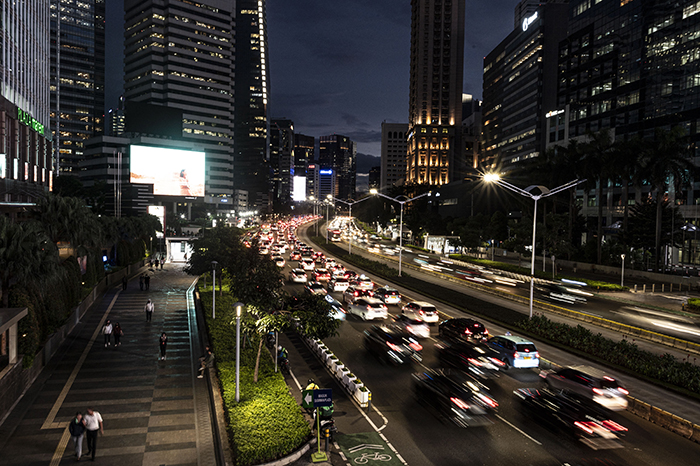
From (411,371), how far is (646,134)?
269 feet

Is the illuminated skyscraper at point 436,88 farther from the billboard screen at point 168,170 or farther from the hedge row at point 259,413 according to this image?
the hedge row at point 259,413

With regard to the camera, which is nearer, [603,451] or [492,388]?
[603,451]

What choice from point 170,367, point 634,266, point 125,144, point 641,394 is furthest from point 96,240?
point 125,144

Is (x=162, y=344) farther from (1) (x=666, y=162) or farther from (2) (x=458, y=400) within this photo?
(1) (x=666, y=162)

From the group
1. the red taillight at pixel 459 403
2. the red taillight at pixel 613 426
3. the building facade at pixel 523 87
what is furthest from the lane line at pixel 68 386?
the building facade at pixel 523 87

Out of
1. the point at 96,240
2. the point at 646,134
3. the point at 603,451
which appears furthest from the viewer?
the point at 646,134

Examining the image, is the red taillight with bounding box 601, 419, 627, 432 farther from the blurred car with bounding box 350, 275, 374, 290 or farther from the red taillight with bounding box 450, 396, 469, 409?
the blurred car with bounding box 350, 275, 374, 290

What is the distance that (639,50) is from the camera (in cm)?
8262

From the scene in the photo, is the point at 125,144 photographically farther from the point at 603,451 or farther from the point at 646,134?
the point at 603,451

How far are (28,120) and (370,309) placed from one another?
2086 inches

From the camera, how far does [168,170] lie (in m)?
109

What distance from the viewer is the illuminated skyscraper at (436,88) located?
18988cm

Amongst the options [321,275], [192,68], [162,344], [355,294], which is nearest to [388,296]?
[355,294]

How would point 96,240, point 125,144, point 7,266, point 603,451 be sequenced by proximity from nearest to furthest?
point 603,451 → point 7,266 → point 96,240 → point 125,144
